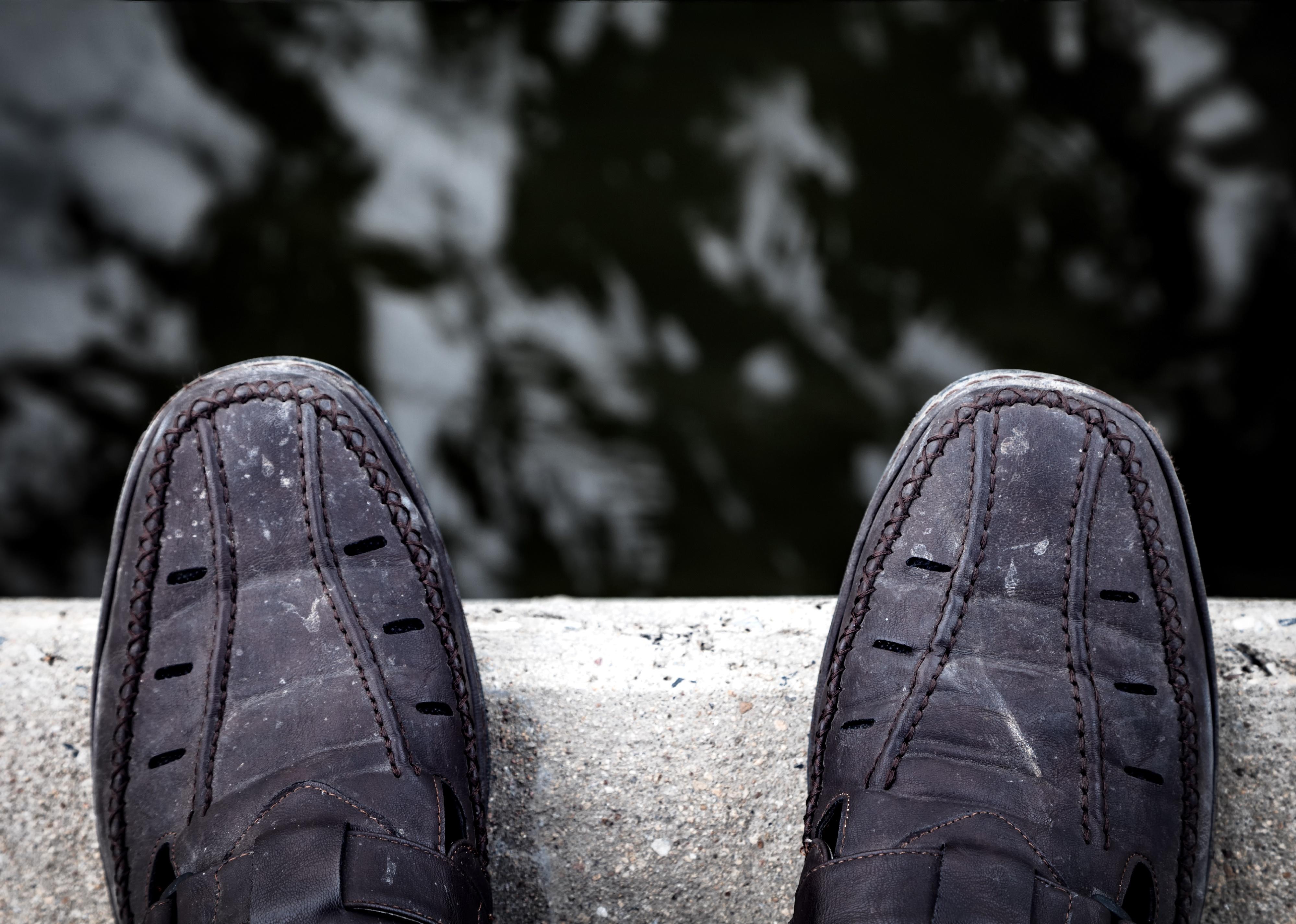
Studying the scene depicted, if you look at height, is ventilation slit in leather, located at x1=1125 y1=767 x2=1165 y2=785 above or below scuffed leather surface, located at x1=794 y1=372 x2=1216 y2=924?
below

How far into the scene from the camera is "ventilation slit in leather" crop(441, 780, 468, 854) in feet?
2.65

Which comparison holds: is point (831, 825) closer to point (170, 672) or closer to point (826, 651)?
point (826, 651)

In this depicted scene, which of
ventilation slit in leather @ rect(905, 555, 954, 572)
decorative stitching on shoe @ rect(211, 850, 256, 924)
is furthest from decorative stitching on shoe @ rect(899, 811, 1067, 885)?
decorative stitching on shoe @ rect(211, 850, 256, 924)

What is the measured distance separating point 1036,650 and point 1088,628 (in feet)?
0.20

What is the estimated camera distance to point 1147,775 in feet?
2.67

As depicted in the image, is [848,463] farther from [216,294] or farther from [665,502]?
[216,294]

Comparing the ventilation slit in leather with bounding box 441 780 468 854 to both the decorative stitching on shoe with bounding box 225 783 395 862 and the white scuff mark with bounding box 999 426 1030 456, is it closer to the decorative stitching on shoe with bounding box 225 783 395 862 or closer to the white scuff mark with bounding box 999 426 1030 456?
the decorative stitching on shoe with bounding box 225 783 395 862

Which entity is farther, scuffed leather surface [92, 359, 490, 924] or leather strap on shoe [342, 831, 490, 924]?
scuffed leather surface [92, 359, 490, 924]

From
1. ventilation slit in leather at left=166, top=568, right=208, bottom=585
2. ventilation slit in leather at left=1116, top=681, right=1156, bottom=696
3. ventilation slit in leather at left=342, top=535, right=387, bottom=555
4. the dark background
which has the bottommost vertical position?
ventilation slit in leather at left=1116, top=681, right=1156, bottom=696

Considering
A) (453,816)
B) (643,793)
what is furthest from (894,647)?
(453,816)

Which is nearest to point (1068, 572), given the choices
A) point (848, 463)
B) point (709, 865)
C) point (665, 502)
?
point (709, 865)

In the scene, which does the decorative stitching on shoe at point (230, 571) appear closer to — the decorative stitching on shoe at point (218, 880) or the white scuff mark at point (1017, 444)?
the decorative stitching on shoe at point (218, 880)

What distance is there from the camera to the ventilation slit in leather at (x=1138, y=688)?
2.71 ft

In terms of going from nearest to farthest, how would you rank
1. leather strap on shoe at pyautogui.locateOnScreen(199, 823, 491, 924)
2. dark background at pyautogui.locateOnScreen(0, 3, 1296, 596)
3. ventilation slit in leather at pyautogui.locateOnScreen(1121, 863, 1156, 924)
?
1. leather strap on shoe at pyautogui.locateOnScreen(199, 823, 491, 924)
2. ventilation slit in leather at pyautogui.locateOnScreen(1121, 863, 1156, 924)
3. dark background at pyautogui.locateOnScreen(0, 3, 1296, 596)
